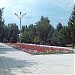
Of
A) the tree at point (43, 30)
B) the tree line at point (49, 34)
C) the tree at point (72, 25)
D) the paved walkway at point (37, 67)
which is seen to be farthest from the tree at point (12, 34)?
the paved walkway at point (37, 67)

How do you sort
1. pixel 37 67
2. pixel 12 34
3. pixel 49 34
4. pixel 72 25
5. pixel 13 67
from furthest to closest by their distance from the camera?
pixel 12 34, pixel 49 34, pixel 72 25, pixel 13 67, pixel 37 67

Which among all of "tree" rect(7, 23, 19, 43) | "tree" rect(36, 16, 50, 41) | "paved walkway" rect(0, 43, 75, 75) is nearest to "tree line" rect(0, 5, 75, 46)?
"tree" rect(36, 16, 50, 41)

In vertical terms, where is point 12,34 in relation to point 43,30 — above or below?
below

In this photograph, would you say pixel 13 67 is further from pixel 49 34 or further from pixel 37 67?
pixel 49 34

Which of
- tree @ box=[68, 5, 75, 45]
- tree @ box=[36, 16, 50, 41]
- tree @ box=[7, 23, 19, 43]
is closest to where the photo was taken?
tree @ box=[68, 5, 75, 45]

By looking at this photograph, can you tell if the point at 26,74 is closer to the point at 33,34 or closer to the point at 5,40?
the point at 33,34

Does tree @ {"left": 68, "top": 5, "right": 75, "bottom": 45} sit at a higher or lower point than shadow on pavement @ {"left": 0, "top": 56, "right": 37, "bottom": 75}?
higher

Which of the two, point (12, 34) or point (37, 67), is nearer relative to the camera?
point (37, 67)

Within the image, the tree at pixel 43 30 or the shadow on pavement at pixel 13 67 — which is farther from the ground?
the tree at pixel 43 30

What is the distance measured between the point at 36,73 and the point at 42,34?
52231 mm

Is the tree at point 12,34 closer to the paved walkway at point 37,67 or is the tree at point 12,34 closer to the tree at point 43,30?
the tree at point 43,30

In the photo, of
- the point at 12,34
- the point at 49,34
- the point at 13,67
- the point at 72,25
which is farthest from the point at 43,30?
the point at 13,67

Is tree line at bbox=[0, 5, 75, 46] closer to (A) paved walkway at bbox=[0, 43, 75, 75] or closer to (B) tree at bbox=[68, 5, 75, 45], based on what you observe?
(B) tree at bbox=[68, 5, 75, 45]

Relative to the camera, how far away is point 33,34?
74250 millimetres
